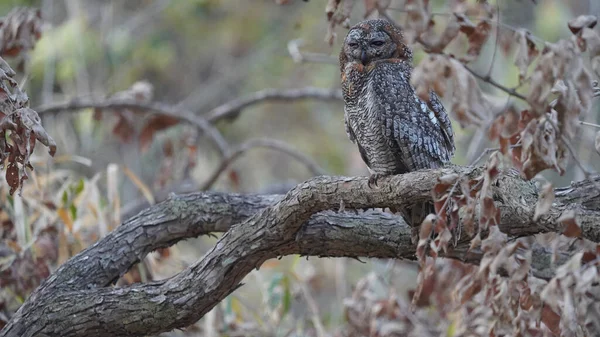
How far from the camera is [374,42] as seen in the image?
10.8ft

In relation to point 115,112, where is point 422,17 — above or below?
below

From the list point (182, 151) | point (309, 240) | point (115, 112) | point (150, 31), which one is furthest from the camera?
point (150, 31)

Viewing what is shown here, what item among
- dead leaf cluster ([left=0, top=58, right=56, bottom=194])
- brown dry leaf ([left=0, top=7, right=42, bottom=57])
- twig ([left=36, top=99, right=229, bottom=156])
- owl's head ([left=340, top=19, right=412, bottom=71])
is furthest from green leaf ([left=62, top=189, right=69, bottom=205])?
A: owl's head ([left=340, top=19, right=412, bottom=71])

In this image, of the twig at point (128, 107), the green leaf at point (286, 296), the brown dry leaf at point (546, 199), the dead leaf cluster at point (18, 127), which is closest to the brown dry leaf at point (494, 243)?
the brown dry leaf at point (546, 199)

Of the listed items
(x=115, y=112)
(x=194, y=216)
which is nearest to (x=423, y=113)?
(x=194, y=216)

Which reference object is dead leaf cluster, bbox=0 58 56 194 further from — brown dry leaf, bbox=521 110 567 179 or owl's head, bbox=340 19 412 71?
brown dry leaf, bbox=521 110 567 179

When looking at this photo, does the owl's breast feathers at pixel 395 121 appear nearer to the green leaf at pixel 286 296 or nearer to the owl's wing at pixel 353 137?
the owl's wing at pixel 353 137

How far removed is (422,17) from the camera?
191 cm

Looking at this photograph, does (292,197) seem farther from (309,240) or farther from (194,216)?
(194,216)

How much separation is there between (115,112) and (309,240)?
9.78 feet

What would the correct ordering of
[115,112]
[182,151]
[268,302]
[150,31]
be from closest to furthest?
[268,302]
[115,112]
[182,151]
[150,31]

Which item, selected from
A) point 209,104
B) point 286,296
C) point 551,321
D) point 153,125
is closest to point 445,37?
point 551,321

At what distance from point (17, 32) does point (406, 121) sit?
2250 millimetres

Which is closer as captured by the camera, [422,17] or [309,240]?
[422,17]
